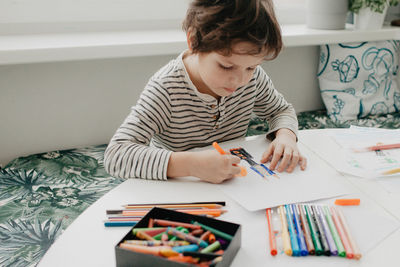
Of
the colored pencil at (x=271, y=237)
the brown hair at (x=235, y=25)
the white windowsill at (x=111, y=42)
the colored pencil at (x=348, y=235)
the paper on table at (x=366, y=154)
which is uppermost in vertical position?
the brown hair at (x=235, y=25)

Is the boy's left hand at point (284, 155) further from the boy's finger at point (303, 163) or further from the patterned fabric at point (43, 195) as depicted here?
the patterned fabric at point (43, 195)

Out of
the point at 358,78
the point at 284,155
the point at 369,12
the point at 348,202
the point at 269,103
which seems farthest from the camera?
the point at 358,78

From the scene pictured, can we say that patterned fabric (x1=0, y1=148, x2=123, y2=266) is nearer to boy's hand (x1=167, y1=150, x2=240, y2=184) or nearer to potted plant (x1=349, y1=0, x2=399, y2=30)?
boy's hand (x1=167, y1=150, x2=240, y2=184)

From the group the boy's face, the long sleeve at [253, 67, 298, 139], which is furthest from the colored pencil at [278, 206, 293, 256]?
the long sleeve at [253, 67, 298, 139]

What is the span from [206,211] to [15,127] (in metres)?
1.15

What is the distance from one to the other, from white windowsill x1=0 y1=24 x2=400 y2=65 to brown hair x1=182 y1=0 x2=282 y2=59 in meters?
0.64

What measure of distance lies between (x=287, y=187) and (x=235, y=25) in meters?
0.31

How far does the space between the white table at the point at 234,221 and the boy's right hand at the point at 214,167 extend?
0.01m

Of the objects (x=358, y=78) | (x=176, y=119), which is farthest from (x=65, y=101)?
(x=358, y=78)

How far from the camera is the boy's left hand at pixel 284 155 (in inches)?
29.1

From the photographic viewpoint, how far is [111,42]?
137 centimetres

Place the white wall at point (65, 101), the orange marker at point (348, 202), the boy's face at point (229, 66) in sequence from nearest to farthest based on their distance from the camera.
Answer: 1. the orange marker at point (348, 202)
2. the boy's face at point (229, 66)
3. the white wall at point (65, 101)

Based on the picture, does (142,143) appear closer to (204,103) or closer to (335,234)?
(204,103)

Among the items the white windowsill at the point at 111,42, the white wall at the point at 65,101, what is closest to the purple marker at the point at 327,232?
the white windowsill at the point at 111,42
